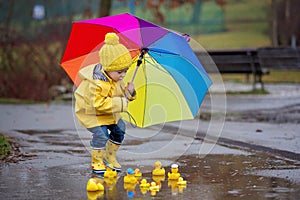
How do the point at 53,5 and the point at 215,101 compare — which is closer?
the point at 215,101

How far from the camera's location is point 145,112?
8.91m

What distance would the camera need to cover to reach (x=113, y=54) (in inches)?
310

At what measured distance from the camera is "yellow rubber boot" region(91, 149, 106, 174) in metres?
8.09

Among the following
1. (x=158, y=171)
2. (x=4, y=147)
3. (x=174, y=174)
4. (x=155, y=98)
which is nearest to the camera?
(x=174, y=174)

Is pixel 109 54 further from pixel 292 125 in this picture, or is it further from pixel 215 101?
pixel 215 101

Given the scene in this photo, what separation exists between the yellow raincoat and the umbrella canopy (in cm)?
43

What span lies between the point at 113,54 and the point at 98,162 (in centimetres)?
114

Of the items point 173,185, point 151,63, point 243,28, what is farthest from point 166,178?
point 243,28

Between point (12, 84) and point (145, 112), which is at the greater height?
point (145, 112)

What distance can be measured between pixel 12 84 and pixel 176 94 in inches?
423

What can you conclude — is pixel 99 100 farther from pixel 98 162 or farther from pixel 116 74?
pixel 98 162

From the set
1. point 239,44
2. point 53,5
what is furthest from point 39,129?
point 239,44

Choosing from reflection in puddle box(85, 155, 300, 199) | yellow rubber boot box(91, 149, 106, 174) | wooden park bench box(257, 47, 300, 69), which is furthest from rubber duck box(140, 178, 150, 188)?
wooden park bench box(257, 47, 300, 69)

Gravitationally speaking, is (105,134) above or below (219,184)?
above
